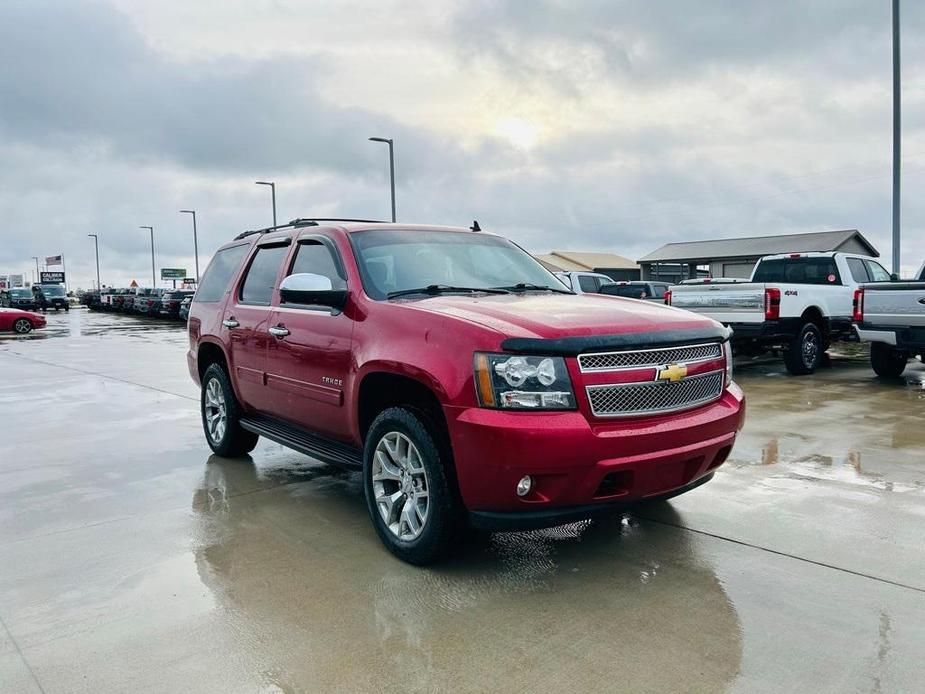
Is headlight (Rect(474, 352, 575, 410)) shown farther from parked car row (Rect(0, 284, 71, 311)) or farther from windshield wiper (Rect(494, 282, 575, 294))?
parked car row (Rect(0, 284, 71, 311))

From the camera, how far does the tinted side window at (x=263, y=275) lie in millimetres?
5723

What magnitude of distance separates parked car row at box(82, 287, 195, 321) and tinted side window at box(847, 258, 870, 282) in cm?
2101

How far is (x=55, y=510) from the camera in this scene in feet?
16.8

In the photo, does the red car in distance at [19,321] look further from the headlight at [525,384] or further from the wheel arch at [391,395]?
the headlight at [525,384]

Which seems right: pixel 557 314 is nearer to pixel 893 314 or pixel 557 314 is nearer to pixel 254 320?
pixel 254 320

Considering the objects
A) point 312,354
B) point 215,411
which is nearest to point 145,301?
point 215,411

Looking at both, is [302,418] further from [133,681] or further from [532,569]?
[133,681]

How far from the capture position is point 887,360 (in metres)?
11.2

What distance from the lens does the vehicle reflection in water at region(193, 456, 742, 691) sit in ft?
9.77

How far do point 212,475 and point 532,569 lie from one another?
10.3 feet

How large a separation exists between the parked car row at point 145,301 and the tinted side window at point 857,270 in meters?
21.0

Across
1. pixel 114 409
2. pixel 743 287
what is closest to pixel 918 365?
pixel 743 287

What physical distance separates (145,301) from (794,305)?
37.3 meters

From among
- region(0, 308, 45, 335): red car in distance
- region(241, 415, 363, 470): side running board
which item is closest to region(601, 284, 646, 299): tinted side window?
region(241, 415, 363, 470): side running board
